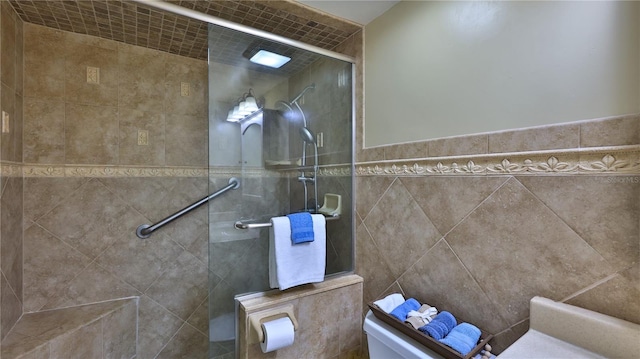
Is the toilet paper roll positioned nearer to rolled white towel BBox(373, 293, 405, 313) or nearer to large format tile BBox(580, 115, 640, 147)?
rolled white towel BBox(373, 293, 405, 313)

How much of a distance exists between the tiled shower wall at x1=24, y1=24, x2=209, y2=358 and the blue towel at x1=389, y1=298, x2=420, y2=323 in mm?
1551

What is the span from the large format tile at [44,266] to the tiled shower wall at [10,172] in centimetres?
4

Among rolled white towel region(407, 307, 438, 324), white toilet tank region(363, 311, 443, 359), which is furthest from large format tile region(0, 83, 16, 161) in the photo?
rolled white towel region(407, 307, 438, 324)

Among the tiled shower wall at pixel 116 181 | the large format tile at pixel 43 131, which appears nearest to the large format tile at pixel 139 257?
the tiled shower wall at pixel 116 181

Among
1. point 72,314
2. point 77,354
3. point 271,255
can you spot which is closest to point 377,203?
point 271,255

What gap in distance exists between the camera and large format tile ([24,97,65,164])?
5.08 feet

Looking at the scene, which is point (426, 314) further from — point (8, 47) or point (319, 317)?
point (8, 47)

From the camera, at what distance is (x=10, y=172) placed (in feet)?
4.54

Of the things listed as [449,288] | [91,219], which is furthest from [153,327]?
[449,288]

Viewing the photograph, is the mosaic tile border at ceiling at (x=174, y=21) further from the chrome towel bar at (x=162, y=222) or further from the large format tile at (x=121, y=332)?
the large format tile at (x=121, y=332)

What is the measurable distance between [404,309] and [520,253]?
1.65ft

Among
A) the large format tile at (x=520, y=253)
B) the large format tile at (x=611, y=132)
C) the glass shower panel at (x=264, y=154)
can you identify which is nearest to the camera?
the large format tile at (x=611, y=132)

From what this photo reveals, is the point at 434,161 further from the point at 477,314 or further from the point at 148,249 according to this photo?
the point at 148,249

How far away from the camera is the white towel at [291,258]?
1314mm
